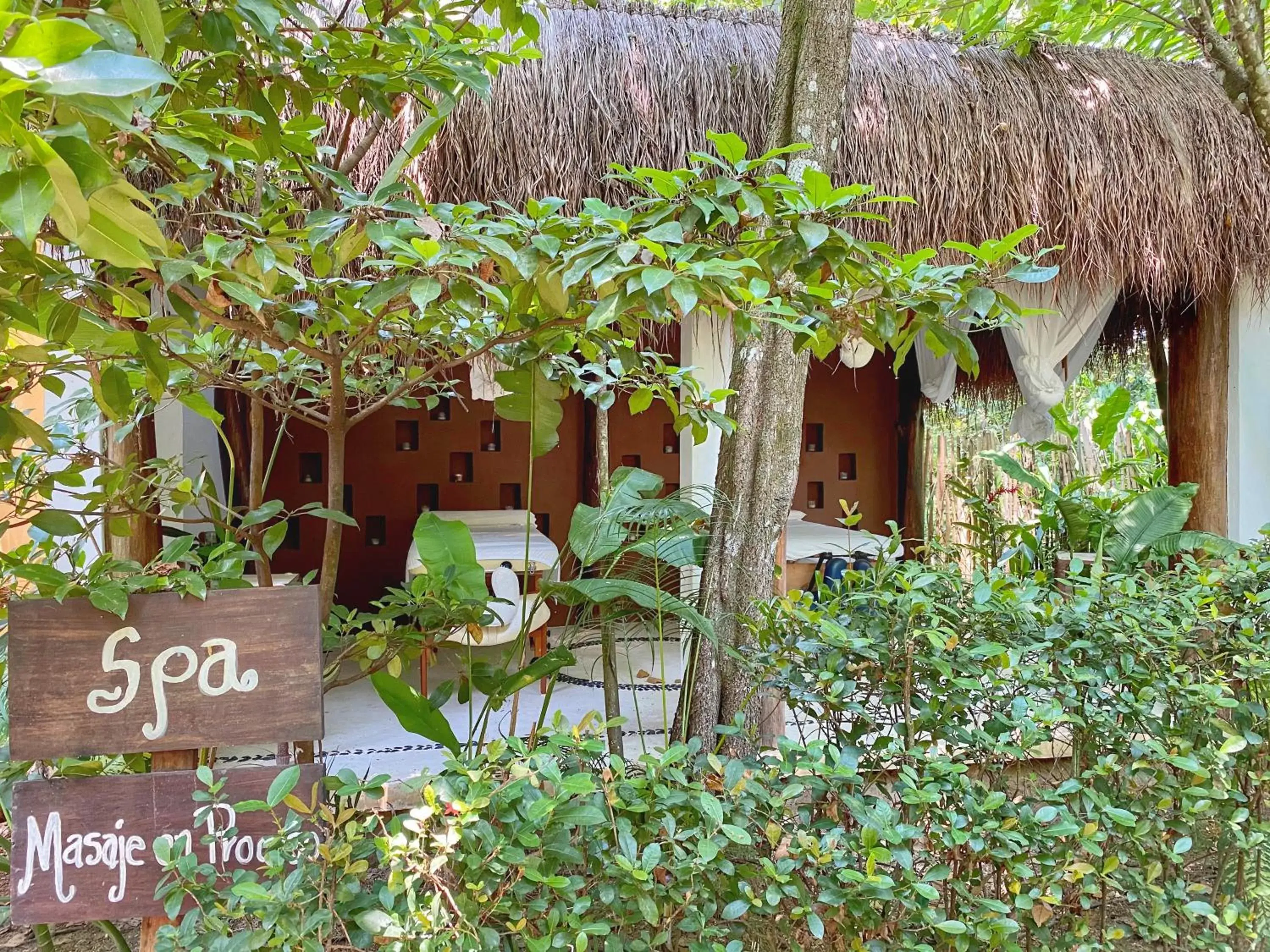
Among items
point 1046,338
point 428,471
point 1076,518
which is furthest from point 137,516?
point 1046,338

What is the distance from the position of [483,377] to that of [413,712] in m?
2.00

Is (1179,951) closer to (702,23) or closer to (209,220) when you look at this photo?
(209,220)

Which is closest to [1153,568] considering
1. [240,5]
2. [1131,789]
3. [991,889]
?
[1131,789]

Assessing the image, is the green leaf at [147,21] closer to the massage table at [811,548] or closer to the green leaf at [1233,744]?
the green leaf at [1233,744]

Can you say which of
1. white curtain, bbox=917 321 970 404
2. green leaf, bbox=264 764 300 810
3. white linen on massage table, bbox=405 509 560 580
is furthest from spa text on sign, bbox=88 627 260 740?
white curtain, bbox=917 321 970 404

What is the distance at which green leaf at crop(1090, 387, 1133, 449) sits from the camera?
3.01 m

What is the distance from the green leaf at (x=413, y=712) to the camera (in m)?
1.18

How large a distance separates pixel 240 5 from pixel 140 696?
0.78 metres

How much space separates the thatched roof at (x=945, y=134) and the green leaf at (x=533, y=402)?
4.35 feet

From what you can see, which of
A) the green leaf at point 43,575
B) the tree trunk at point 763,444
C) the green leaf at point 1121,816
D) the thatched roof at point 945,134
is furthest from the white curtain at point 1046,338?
the green leaf at point 43,575

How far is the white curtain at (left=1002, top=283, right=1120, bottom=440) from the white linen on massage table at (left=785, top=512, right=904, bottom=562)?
928mm

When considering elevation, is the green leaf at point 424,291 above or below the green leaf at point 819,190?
below

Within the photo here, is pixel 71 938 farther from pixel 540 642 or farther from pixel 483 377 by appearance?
pixel 483 377

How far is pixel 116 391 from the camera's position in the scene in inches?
38.3
